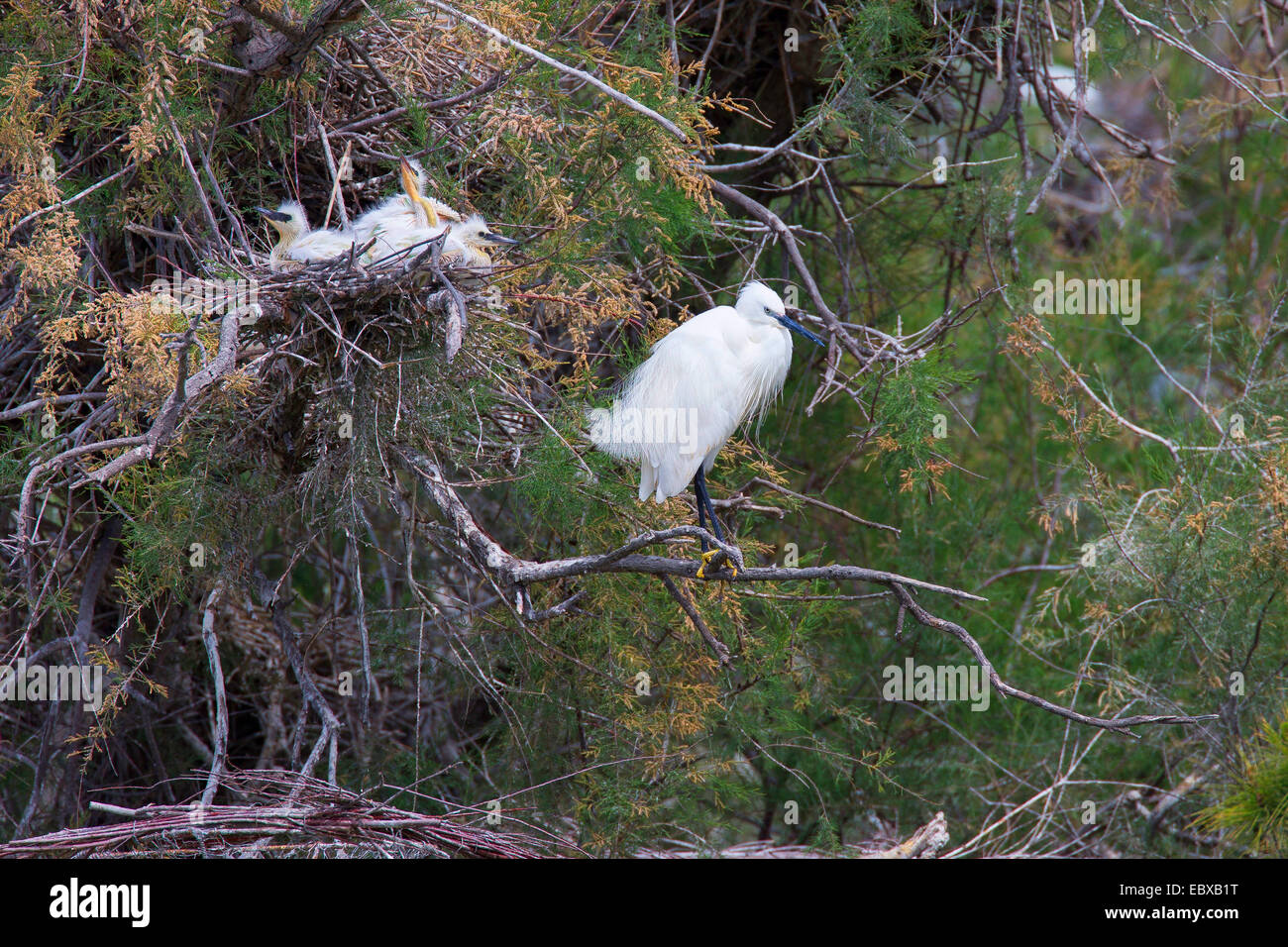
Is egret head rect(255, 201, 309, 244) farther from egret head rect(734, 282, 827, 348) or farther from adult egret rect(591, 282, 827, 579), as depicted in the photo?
egret head rect(734, 282, 827, 348)

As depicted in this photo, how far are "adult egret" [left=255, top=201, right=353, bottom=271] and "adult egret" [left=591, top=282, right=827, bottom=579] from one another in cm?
68

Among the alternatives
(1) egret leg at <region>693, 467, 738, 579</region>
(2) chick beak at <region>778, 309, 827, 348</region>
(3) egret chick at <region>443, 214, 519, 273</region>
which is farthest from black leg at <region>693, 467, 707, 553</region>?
(3) egret chick at <region>443, 214, 519, 273</region>

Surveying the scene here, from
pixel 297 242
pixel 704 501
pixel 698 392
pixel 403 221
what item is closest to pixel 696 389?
pixel 698 392

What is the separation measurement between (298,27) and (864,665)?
9.21 ft

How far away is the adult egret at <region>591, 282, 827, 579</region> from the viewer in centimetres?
260

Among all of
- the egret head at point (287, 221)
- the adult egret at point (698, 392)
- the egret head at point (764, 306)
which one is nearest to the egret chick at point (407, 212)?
the egret head at point (287, 221)

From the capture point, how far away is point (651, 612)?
2.85m

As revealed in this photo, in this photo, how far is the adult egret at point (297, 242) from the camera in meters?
2.30

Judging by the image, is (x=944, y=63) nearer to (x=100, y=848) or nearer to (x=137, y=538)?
(x=137, y=538)

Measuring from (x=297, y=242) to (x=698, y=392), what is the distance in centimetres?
95

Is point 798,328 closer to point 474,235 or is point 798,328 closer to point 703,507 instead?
point 703,507

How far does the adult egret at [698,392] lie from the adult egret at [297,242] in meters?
0.68

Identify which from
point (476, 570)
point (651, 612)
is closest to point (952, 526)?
point (651, 612)

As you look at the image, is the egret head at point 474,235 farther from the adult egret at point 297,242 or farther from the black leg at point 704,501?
the black leg at point 704,501
